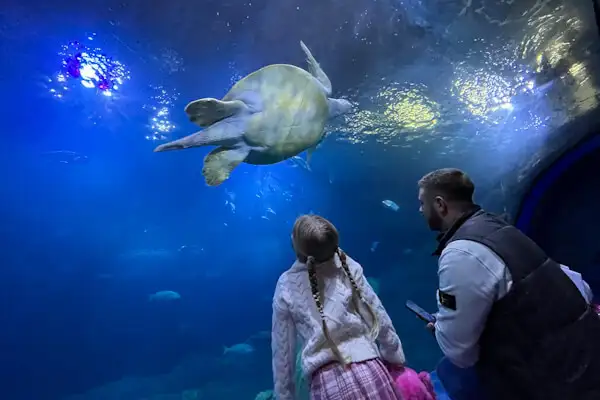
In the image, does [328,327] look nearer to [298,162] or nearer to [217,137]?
[217,137]

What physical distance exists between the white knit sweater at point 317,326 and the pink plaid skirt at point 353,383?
0.13 feet

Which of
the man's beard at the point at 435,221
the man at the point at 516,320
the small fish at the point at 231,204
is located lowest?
the man at the point at 516,320

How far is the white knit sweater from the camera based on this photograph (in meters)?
1.85

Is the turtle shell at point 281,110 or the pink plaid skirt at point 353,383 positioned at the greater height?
the turtle shell at point 281,110

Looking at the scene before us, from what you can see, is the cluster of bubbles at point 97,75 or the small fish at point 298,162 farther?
the small fish at point 298,162

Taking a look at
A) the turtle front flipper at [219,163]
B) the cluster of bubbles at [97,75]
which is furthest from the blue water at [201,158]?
the turtle front flipper at [219,163]

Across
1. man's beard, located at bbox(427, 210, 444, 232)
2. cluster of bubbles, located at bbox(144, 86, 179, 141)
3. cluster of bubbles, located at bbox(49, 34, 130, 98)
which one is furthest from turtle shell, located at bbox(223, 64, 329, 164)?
cluster of bubbles, located at bbox(144, 86, 179, 141)

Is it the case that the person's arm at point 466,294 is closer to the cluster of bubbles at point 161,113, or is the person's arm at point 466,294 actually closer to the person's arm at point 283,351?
the person's arm at point 283,351

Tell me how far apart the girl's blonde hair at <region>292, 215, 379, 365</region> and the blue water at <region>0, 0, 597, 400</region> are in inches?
148

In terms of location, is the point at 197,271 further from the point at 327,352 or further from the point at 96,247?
the point at 327,352

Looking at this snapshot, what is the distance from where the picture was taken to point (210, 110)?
98.0 inches

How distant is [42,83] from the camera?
611 centimetres

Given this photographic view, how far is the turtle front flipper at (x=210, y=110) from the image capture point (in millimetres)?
2404

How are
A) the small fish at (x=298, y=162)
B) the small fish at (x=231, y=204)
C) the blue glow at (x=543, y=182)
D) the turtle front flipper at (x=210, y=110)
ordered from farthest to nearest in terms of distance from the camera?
the small fish at (x=231, y=204)
the small fish at (x=298, y=162)
the blue glow at (x=543, y=182)
the turtle front flipper at (x=210, y=110)
